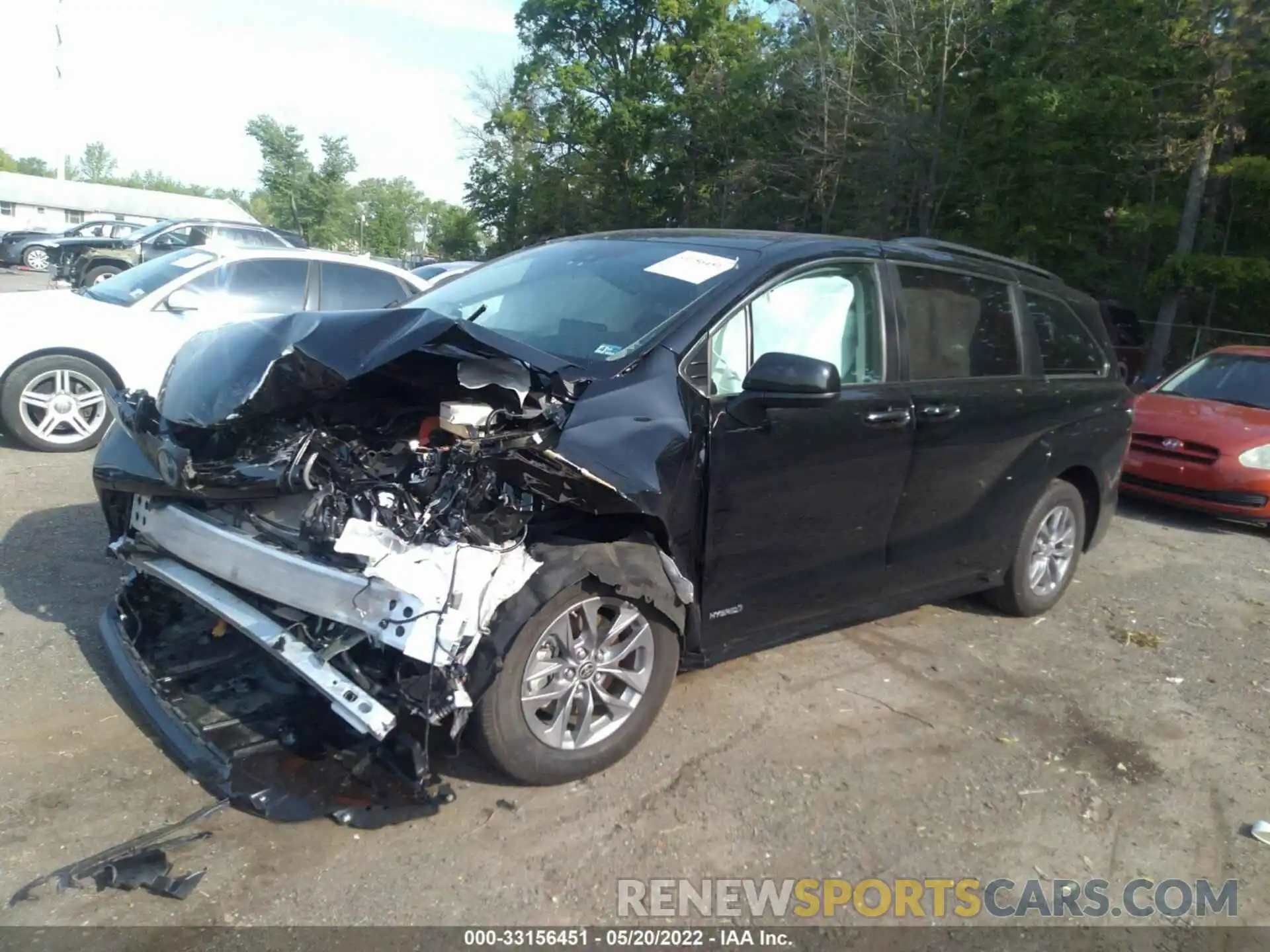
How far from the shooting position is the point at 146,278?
8719 mm

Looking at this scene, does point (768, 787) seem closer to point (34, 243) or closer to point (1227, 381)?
point (1227, 381)

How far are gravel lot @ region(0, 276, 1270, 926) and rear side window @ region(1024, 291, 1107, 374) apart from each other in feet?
4.82

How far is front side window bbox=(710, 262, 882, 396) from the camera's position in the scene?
3.95m

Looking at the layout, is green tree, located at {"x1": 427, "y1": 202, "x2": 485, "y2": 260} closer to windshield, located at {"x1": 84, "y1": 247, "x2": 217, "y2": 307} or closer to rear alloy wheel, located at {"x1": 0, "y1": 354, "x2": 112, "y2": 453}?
windshield, located at {"x1": 84, "y1": 247, "x2": 217, "y2": 307}

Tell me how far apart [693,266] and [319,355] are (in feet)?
→ 5.21

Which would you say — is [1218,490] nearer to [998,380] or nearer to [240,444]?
[998,380]

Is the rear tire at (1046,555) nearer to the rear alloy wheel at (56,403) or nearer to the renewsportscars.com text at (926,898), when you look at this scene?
the renewsportscars.com text at (926,898)

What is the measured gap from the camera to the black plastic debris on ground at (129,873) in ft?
9.37

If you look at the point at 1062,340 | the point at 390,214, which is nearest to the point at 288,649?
the point at 1062,340

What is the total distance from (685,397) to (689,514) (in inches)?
16.7

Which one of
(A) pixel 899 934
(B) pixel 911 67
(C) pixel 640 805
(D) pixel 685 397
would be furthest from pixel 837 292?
(B) pixel 911 67

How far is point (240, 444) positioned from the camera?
374 cm

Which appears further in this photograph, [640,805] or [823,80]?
[823,80]

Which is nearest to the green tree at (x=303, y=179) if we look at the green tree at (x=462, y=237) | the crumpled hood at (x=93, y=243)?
the green tree at (x=462, y=237)
